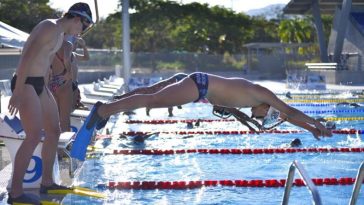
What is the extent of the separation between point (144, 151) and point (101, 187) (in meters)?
2.58

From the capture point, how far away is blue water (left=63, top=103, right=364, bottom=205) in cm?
618

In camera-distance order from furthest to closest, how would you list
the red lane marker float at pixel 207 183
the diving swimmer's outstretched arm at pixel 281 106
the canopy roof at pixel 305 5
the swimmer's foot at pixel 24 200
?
the canopy roof at pixel 305 5
the red lane marker float at pixel 207 183
the diving swimmer's outstretched arm at pixel 281 106
the swimmer's foot at pixel 24 200

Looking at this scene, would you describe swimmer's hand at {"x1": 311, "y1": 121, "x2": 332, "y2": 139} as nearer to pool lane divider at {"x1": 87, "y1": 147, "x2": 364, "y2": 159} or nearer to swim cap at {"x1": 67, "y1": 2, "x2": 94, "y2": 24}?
swim cap at {"x1": 67, "y1": 2, "x2": 94, "y2": 24}

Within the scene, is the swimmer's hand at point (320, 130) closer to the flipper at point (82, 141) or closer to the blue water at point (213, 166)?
the blue water at point (213, 166)

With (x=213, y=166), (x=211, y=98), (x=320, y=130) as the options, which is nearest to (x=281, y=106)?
(x=320, y=130)

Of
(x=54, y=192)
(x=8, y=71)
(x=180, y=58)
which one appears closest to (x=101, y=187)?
(x=54, y=192)

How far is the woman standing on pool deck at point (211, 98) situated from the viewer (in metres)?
5.52

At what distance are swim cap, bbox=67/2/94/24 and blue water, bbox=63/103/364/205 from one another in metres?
1.44

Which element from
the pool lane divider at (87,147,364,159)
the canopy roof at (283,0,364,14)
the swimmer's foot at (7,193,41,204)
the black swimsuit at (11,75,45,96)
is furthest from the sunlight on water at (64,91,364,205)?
the canopy roof at (283,0,364,14)

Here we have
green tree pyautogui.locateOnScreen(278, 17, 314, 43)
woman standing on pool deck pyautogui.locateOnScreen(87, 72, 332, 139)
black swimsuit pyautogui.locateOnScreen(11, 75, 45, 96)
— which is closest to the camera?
black swimsuit pyautogui.locateOnScreen(11, 75, 45, 96)

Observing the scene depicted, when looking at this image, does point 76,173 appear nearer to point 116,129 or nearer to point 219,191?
point 219,191

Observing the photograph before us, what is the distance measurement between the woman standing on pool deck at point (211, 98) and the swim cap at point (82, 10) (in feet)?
2.49

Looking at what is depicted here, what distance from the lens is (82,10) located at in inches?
203

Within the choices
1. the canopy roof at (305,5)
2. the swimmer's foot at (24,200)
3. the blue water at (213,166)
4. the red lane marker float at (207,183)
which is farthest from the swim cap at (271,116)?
the canopy roof at (305,5)
